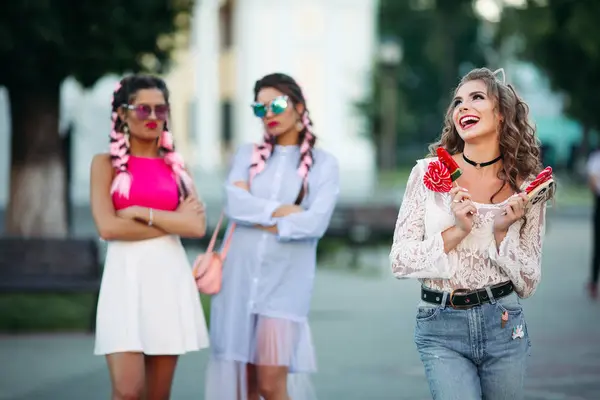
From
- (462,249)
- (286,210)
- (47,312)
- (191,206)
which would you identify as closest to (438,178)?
(462,249)

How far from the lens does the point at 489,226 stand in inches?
190

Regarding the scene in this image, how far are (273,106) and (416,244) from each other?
6.42 ft

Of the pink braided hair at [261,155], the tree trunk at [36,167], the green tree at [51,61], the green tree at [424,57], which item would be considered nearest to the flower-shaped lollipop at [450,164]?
the pink braided hair at [261,155]

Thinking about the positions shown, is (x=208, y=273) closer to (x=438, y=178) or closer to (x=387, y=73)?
(x=438, y=178)

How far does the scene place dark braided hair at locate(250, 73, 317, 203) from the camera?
6664mm

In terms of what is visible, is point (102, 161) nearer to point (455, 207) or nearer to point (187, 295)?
point (187, 295)

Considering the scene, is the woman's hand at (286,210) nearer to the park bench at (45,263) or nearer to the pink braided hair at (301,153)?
the pink braided hair at (301,153)

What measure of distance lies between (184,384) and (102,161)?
332cm

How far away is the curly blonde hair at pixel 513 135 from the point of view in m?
4.92

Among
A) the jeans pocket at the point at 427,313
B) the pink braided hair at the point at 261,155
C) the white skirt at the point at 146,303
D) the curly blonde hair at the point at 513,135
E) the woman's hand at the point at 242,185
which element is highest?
the curly blonde hair at the point at 513,135

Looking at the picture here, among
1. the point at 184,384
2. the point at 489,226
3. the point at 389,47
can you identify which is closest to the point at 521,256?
the point at 489,226

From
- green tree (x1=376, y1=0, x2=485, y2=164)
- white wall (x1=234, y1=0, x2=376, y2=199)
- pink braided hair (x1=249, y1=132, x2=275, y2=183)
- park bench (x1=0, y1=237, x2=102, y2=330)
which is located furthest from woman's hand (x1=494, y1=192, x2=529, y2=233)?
green tree (x1=376, y1=0, x2=485, y2=164)

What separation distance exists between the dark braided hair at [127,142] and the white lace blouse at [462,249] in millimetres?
1705

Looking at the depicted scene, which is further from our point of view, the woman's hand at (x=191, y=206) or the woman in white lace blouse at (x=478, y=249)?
the woman's hand at (x=191, y=206)
